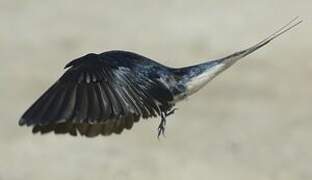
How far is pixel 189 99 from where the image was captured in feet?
8.07

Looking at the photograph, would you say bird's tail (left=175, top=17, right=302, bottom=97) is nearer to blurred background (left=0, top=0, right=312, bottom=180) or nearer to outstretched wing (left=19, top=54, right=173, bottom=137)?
outstretched wing (left=19, top=54, right=173, bottom=137)

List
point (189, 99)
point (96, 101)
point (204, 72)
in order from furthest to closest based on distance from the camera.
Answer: point (189, 99) → point (204, 72) → point (96, 101)

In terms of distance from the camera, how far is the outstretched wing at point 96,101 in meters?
0.82

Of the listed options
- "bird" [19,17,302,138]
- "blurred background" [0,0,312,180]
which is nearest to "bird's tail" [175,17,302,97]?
"bird" [19,17,302,138]

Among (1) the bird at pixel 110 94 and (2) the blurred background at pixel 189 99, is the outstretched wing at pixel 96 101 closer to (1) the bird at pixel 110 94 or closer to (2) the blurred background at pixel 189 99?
(1) the bird at pixel 110 94

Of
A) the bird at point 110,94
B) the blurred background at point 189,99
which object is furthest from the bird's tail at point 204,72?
the blurred background at point 189,99

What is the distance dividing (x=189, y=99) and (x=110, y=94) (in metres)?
1.59

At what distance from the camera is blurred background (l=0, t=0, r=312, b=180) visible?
292cm

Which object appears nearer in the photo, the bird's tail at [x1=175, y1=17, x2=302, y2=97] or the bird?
the bird

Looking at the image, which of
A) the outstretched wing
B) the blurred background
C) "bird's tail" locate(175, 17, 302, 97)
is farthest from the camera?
the blurred background

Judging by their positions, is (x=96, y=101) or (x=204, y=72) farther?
(x=204, y=72)

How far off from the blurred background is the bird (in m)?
→ 1.71

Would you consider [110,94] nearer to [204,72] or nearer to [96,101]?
[96,101]

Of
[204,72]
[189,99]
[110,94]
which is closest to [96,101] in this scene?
[110,94]
